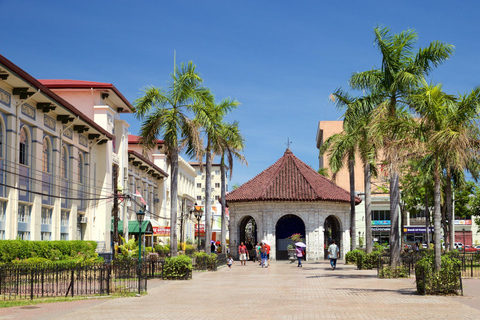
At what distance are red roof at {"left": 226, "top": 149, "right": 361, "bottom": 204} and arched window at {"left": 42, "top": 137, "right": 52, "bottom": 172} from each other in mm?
17391

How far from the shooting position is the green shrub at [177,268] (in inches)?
1043

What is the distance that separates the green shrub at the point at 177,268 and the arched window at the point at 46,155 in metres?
10.6

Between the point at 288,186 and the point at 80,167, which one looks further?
the point at 288,186

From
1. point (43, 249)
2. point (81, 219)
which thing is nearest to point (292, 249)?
point (81, 219)

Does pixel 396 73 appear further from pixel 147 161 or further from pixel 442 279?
pixel 147 161

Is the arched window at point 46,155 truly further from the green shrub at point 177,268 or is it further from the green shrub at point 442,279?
the green shrub at point 442,279

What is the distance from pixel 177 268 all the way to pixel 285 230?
25.2 metres

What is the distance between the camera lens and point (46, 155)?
110 feet

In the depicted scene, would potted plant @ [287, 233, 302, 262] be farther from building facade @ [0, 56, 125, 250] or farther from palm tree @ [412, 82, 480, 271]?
palm tree @ [412, 82, 480, 271]

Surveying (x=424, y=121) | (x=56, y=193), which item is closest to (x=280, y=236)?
(x=56, y=193)

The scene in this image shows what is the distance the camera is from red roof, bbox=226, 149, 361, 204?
4644 centimetres

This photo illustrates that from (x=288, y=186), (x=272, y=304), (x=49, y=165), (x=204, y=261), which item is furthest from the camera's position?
(x=288, y=186)

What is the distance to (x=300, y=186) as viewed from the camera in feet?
157

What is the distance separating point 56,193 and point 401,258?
19173 mm
